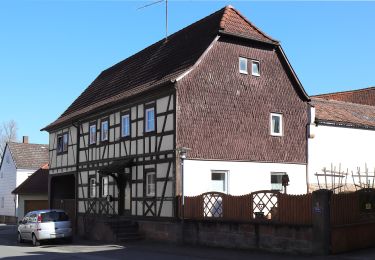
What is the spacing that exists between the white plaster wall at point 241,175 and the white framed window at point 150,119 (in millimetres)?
2871

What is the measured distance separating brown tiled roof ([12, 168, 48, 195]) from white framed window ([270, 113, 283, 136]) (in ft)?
90.3

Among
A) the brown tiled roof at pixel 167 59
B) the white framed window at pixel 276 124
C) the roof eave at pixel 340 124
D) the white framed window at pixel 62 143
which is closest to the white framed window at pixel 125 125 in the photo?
the brown tiled roof at pixel 167 59

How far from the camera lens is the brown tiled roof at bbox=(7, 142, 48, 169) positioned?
53.7 meters

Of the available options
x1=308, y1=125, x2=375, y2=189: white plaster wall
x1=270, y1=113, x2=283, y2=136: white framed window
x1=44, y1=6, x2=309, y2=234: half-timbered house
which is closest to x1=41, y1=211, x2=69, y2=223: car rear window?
x1=44, y1=6, x2=309, y2=234: half-timbered house

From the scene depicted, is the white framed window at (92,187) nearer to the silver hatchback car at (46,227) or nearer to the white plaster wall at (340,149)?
the silver hatchback car at (46,227)

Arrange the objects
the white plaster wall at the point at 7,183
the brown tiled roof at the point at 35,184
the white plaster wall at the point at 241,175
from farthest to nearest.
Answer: the white plaster wall at the point at 7,183 < the brown tiled roof at the point at 35,184 < the white plaster wall at the point at 241,175

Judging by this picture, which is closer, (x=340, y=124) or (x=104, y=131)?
(x=104, y=131)

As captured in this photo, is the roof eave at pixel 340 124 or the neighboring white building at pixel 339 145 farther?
the roof eave at pixel 340 124

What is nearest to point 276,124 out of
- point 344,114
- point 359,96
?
point 344,114

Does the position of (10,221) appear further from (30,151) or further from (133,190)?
(133,190)

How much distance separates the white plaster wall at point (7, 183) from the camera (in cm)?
5405

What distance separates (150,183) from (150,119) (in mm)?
2933

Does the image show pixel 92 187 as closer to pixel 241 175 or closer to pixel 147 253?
pixel 241 175

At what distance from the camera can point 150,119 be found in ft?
81.8
